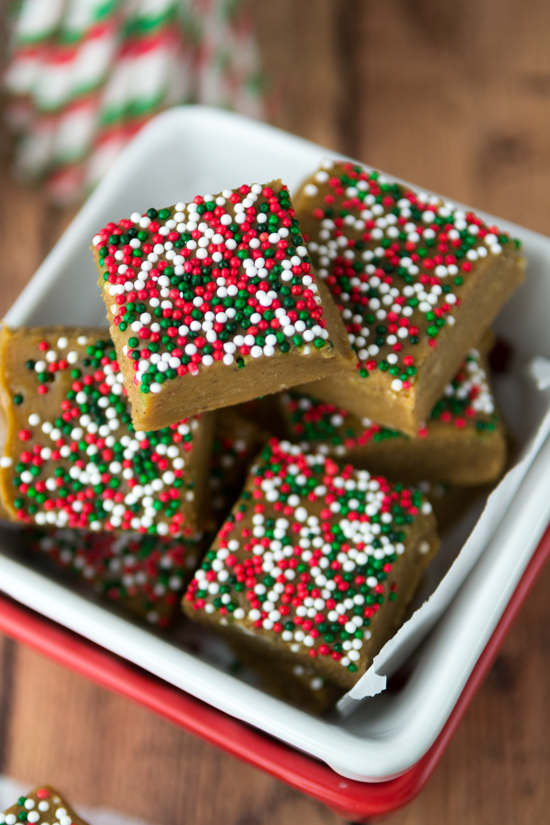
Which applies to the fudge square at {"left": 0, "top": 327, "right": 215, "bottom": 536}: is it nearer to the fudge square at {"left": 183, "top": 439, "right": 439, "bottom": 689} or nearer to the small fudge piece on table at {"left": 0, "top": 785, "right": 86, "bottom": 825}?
the fudge square at {"left": 183, "top": 439, "right": 439, "bottom": 689}

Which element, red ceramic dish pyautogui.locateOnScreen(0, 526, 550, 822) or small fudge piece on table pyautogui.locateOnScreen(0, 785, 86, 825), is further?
small fudge piece on table pyautogui.locateOnScreen(0, 785, 86, 825)

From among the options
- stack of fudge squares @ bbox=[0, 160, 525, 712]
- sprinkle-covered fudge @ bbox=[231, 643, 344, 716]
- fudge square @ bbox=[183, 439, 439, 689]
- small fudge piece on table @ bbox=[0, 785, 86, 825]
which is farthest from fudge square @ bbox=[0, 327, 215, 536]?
small fudge piece on table @ bbox=[0, 785, 86, 825]

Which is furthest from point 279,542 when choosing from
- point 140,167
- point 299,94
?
point 299,94

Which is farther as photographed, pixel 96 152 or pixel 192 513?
pixel 96 152

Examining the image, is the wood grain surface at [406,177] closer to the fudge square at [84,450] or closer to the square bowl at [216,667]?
the square bowl at [216,667]

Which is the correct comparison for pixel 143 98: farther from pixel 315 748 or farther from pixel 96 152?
pixel 315 748

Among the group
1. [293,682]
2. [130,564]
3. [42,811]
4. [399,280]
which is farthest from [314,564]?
[42,811]

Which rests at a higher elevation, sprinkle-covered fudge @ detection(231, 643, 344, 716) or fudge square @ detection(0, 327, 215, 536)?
fudge square @ detection(0, 327, 215, 536)

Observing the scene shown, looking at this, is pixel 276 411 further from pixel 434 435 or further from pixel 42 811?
pixel 42 811
